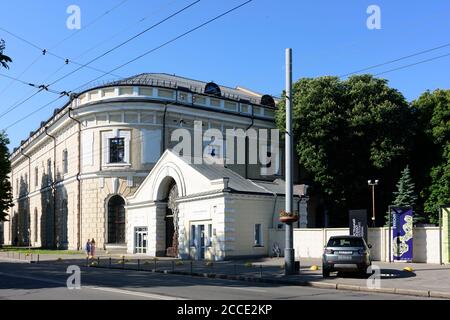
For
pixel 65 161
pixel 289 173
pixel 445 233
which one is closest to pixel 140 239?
pixel 65 161

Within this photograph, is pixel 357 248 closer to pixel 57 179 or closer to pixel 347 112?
pixel 347 112

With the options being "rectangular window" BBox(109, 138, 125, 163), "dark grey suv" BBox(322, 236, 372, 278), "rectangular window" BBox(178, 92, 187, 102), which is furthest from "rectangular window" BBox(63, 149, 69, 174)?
"dark grey suv" BBox(322, 236, 372, 278)

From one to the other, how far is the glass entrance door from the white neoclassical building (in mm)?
79

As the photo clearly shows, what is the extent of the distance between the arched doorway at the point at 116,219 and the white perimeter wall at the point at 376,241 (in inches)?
616

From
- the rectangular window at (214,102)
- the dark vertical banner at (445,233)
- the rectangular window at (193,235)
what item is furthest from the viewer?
the rectangular window at (214,102)

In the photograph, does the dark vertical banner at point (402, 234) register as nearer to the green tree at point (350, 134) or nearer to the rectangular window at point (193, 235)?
the rectangular window at point (193, 235)

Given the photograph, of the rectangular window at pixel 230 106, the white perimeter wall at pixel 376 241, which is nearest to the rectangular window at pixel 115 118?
the rectangular window at pixel 230 106

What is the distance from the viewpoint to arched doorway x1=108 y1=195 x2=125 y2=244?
4662cm

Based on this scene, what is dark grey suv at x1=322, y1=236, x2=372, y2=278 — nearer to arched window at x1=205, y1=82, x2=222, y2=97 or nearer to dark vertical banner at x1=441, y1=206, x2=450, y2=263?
dark vertical banner at x1=441, y1=206, x2=450, y2=263

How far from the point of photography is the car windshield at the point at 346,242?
72.6ft

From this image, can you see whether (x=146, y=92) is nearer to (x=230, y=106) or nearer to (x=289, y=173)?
(x=230, y=106)

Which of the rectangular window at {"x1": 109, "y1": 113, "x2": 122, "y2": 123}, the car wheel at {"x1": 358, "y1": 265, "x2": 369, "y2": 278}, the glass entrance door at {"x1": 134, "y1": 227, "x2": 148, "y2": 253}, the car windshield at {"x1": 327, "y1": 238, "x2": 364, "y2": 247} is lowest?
the glass entrance door at {"x1": 134, "y1": 227, "x2": 148, "y2": 253}
